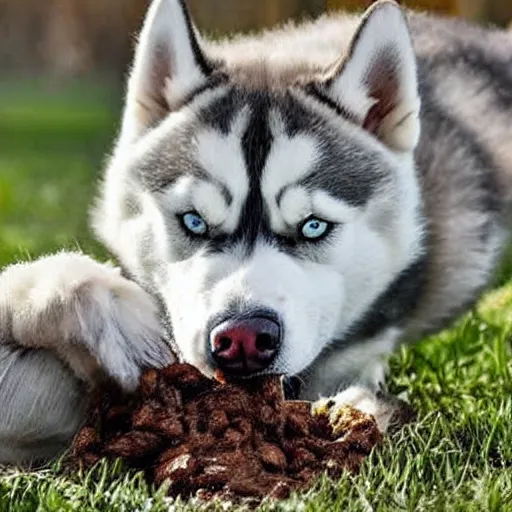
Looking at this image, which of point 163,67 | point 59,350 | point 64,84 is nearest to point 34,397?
point 59,350

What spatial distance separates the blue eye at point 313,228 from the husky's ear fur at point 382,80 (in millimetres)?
430

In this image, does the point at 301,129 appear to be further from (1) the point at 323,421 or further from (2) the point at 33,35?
(2) the point at 33,35

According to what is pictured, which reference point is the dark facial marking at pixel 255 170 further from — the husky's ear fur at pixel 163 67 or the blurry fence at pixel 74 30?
the blurry fence at pixel 74 30

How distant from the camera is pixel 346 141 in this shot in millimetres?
3576

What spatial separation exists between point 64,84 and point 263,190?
50.0 ft

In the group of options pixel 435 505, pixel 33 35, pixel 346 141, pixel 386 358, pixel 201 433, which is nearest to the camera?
pixel 435 505

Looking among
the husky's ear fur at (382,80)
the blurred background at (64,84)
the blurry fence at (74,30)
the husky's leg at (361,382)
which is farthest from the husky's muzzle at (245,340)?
the blurry fence at (74,30)

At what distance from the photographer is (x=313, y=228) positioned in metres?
3.36

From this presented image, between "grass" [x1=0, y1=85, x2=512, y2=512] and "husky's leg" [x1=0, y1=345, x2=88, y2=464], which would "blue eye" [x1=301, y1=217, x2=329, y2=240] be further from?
"husky's leg" [x1=0, y1=345, x2=88, y2=464]

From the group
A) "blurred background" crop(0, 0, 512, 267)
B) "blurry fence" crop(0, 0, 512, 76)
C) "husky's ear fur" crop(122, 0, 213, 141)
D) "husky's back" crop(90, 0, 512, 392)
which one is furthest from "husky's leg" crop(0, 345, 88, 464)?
"blurry fence" crop(0, 0, 512, 76)

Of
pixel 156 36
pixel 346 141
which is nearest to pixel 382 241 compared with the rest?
pixel 346 141

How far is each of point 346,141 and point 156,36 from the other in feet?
1.99

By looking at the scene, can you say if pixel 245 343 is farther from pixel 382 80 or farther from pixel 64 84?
pixel 64 84

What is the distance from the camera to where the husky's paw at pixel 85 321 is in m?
2.98
